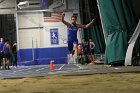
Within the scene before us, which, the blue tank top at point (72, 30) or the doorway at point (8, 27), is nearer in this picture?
the blue tank top at point (72, 30)

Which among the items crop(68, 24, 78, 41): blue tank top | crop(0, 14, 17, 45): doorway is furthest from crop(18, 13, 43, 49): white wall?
crop(68, 24, 78, 41): blue tank top

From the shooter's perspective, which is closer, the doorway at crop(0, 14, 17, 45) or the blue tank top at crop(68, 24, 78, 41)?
the blue tank top at crop(68, 24, 78, 41)

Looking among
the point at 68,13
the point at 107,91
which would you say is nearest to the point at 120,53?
the point at 107,91

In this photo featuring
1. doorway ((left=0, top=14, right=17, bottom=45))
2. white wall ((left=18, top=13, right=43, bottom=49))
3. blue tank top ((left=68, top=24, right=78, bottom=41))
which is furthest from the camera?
doorway ((left=0, top=14, right=17, bottom=45))

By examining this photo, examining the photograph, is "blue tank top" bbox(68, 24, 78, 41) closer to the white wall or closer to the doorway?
the white wall

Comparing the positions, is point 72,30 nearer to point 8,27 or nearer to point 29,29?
point 29,29

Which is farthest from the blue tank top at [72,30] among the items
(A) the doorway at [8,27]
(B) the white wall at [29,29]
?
(A) the doorway at [8,27]

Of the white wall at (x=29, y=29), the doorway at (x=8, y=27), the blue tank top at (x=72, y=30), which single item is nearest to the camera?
the blue tank top at (x=72, y=30)

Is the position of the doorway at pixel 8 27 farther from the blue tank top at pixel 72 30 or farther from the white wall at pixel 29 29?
the blue tank top at pixel 72 30

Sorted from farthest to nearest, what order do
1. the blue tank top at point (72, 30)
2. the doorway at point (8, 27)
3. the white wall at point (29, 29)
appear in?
the doorway at point (8, 27) → the white wall at point (29, 29) → the blue tank top at point (72, 30)

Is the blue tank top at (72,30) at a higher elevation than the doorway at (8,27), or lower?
lower

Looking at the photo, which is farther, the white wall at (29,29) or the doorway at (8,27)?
the doorway at (8,27)

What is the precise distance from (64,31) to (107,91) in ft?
76.0

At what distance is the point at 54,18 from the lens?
26344 mm
